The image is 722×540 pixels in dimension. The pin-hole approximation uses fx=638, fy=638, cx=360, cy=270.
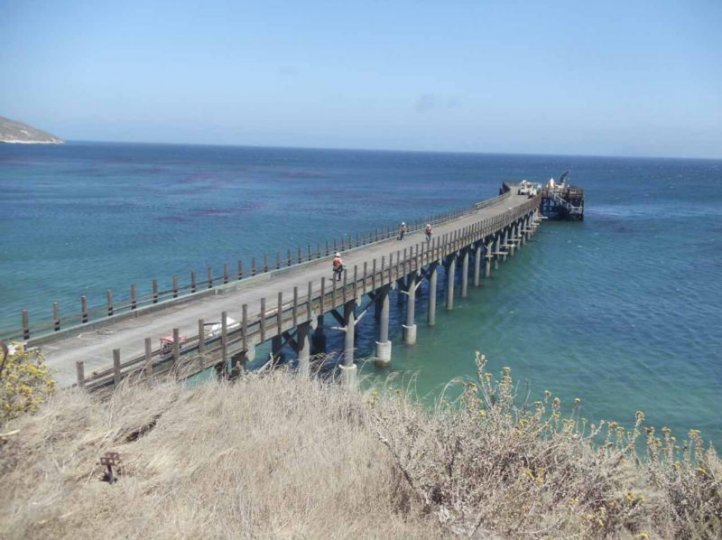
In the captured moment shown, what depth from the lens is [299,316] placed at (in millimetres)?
20109

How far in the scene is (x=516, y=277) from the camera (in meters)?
43.9

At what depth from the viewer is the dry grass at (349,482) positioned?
6734 millimetres

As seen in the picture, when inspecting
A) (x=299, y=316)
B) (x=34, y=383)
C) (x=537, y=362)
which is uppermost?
(x=34, y=383)

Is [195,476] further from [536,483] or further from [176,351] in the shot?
[176,351]

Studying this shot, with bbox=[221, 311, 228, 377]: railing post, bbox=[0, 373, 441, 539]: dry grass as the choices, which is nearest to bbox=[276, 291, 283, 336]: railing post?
bbox=[221, 311, 228, 377]: railing post

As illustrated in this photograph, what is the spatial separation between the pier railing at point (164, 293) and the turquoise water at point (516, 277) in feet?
4.14

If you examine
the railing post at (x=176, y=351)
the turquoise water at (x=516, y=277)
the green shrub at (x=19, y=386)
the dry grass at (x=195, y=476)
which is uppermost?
the green shrub at (x=19, y=386)

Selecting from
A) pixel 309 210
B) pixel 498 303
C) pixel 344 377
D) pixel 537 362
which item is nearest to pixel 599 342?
pixel 537 362

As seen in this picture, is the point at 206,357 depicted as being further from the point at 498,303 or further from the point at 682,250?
the point at 682,250

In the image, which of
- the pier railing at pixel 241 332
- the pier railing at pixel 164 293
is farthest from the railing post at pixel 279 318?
the pier railing at pixel 164 293

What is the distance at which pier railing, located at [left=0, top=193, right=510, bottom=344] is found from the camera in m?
18.3

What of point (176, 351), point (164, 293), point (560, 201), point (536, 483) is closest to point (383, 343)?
point (164, 293)

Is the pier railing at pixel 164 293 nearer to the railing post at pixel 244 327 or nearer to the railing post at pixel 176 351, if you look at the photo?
the railing post at pixel 176 351

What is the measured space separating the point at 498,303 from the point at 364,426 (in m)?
26.7
